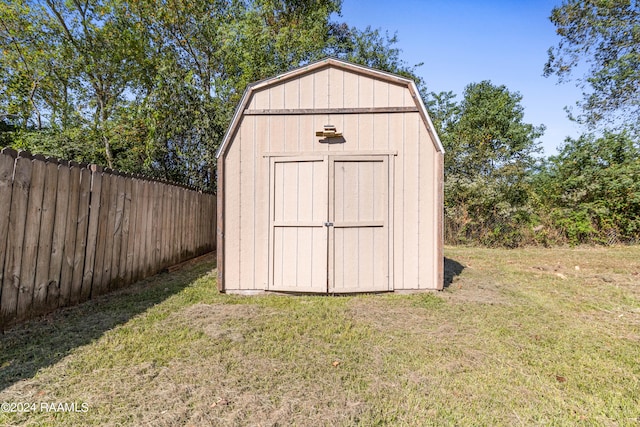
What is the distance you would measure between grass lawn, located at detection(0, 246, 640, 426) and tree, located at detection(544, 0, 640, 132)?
1025cm

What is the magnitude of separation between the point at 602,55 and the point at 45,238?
16239mm

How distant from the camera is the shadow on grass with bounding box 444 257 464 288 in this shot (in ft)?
16.2

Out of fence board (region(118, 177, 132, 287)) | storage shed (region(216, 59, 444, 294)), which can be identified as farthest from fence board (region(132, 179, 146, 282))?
storage shed (region(216, 59, 444, 294))

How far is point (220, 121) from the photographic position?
29.1 ft

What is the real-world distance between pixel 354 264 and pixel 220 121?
683 centimetres

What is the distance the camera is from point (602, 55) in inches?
415

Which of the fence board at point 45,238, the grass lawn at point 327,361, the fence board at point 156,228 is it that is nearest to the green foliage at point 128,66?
the fence board at point 156,228

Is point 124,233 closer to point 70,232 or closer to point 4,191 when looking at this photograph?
point 70,232

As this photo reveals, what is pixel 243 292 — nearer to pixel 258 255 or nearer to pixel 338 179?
pixel 258 255

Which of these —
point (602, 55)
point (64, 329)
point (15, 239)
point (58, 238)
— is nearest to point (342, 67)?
point (58, 238)

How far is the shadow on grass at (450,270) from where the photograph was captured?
195 inches

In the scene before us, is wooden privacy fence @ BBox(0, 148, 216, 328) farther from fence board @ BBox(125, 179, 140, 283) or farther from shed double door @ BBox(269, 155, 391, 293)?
shed double door @ BBox(269, 155, 391, 293)

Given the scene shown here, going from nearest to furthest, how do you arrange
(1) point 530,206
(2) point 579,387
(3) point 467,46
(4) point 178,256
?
1. (2) point 579,387
2. (4) point 178,256
3. (3) point 467,46
4. (1) point 530,206

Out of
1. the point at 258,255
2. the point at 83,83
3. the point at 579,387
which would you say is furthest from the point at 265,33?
the point at 579,387
